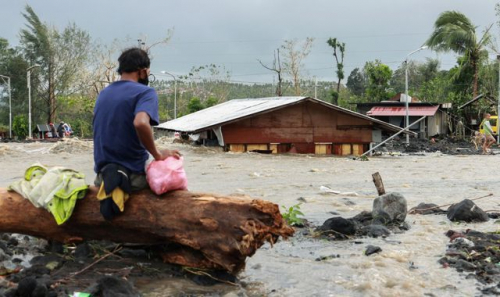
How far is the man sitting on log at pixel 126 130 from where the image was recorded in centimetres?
519

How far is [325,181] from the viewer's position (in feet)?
49.2

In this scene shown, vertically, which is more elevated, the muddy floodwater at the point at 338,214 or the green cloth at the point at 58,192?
the green cloth at the point at 58,192

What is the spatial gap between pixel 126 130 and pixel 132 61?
0.64m

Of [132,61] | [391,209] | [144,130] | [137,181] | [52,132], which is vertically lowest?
[391,209]

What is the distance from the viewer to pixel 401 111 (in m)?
47.1

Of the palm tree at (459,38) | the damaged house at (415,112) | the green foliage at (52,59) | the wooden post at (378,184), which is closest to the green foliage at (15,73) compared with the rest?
the green foliage at (52,59)

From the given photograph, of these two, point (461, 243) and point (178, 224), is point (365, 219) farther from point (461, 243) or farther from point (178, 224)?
point (178, 224)

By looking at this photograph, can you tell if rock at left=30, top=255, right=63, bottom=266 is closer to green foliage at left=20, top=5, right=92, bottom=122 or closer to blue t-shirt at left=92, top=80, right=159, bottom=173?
blue t-shirt at left=92, top=80, right=159, bottom=173

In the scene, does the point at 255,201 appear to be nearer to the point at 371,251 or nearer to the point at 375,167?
the point at 371,251

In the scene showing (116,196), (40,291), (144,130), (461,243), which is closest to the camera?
(40,291)

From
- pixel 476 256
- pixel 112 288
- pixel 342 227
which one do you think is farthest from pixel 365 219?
pixel 112 288

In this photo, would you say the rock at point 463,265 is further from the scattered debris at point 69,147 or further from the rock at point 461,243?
the scattered debris at point 69,147

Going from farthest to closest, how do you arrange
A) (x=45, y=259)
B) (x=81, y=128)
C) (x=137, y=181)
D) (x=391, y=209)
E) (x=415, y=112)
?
(x=81, y=128), (x=415, y=112), (x=391, y=209), (x=45, y=259), (x=137, y=181)

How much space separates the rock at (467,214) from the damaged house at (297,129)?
586 inches
